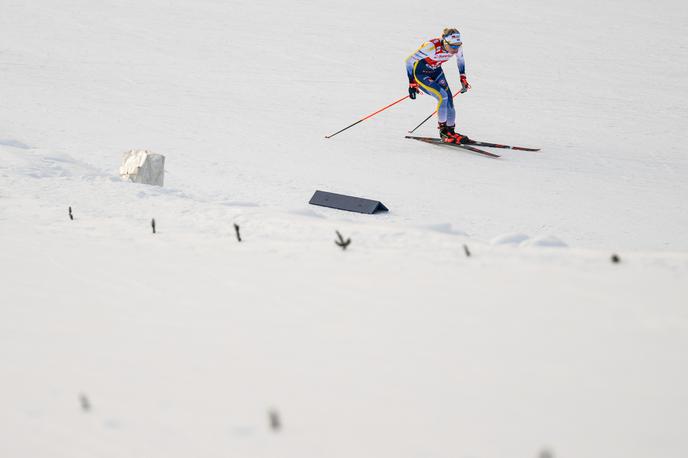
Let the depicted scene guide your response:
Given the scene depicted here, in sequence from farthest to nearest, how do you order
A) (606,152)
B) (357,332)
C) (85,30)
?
(85,30) → (606,152) → (357,332)

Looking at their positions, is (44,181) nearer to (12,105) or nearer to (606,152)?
(12,105)

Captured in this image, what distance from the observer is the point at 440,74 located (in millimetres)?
10836

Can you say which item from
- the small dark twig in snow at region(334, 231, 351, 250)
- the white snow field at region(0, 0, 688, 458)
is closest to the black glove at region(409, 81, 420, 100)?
the white snow field at region(0, 0, 688, 458)

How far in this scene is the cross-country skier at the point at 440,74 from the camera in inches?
417

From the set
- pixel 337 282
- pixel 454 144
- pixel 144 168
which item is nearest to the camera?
pixel 337 282

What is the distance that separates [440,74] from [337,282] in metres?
6.49

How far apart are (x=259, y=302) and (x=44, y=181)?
3.88m

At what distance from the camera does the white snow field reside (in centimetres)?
351

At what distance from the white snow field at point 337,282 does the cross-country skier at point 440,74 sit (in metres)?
0.34

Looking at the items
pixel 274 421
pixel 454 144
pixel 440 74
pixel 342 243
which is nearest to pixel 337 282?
pixel 342 243

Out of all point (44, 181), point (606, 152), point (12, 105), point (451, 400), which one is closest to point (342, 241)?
point (451, 400)

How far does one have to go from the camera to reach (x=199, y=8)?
19.3 meters

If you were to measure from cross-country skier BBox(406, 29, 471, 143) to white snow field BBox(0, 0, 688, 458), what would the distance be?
0.34 metres

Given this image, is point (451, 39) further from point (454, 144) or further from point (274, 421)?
point (274, 421)
